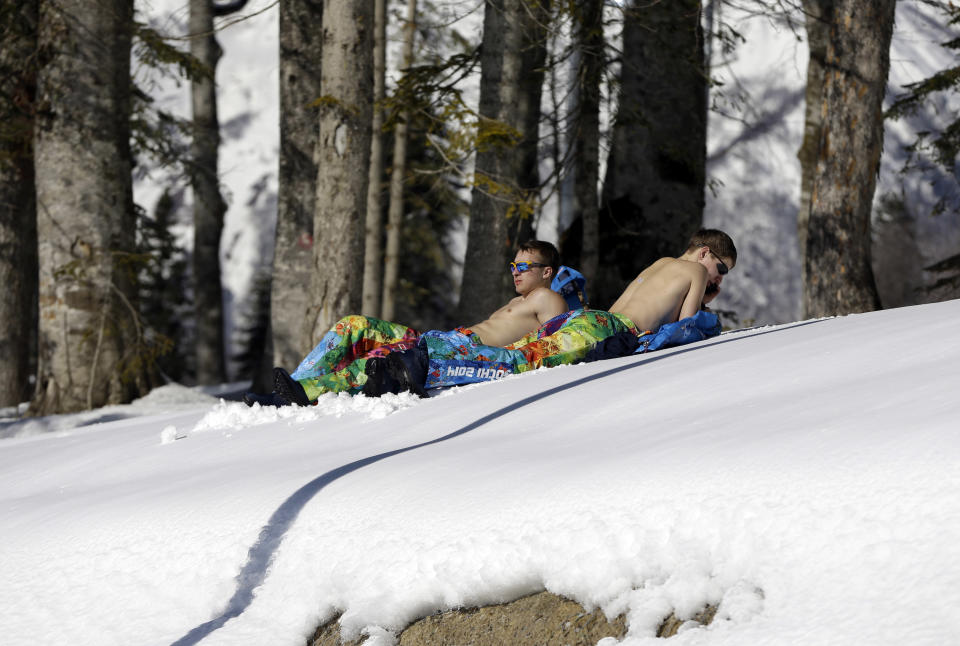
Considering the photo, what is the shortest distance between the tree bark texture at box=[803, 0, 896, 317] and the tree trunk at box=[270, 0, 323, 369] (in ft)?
15.9

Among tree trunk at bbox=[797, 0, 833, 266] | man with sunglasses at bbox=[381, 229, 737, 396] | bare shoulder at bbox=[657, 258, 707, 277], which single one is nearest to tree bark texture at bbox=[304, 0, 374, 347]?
man with sunglasses at bbox=[381, 229, 737, 396]

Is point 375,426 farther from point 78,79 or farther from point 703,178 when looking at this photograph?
point 703,178

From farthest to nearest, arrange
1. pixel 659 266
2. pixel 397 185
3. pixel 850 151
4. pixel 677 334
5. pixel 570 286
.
→ pixel 397 185 < pixel 850 151 < pixel 570 286 < pixel 659 266 < pixel 677 334

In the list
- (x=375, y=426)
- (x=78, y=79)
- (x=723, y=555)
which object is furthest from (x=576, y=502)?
(x=78, y=79)

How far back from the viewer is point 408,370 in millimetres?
4586

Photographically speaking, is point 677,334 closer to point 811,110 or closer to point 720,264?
point 720,264

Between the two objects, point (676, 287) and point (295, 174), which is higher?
point (295, 174)

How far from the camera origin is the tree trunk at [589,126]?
943 centimetres

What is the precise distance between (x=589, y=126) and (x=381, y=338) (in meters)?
6.26

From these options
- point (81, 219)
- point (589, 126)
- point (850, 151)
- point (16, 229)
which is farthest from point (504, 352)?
point (16, 229)

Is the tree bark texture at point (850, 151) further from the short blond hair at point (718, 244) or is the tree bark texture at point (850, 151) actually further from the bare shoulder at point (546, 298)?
the bare shoulder at point (546, 298)

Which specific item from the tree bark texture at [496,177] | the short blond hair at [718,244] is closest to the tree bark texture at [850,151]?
the short blond hair at [718,244]

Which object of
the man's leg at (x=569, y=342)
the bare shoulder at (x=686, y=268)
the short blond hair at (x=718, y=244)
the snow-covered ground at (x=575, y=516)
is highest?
the short blond hair at (x=718, y=244)

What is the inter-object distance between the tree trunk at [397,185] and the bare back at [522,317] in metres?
7.31
